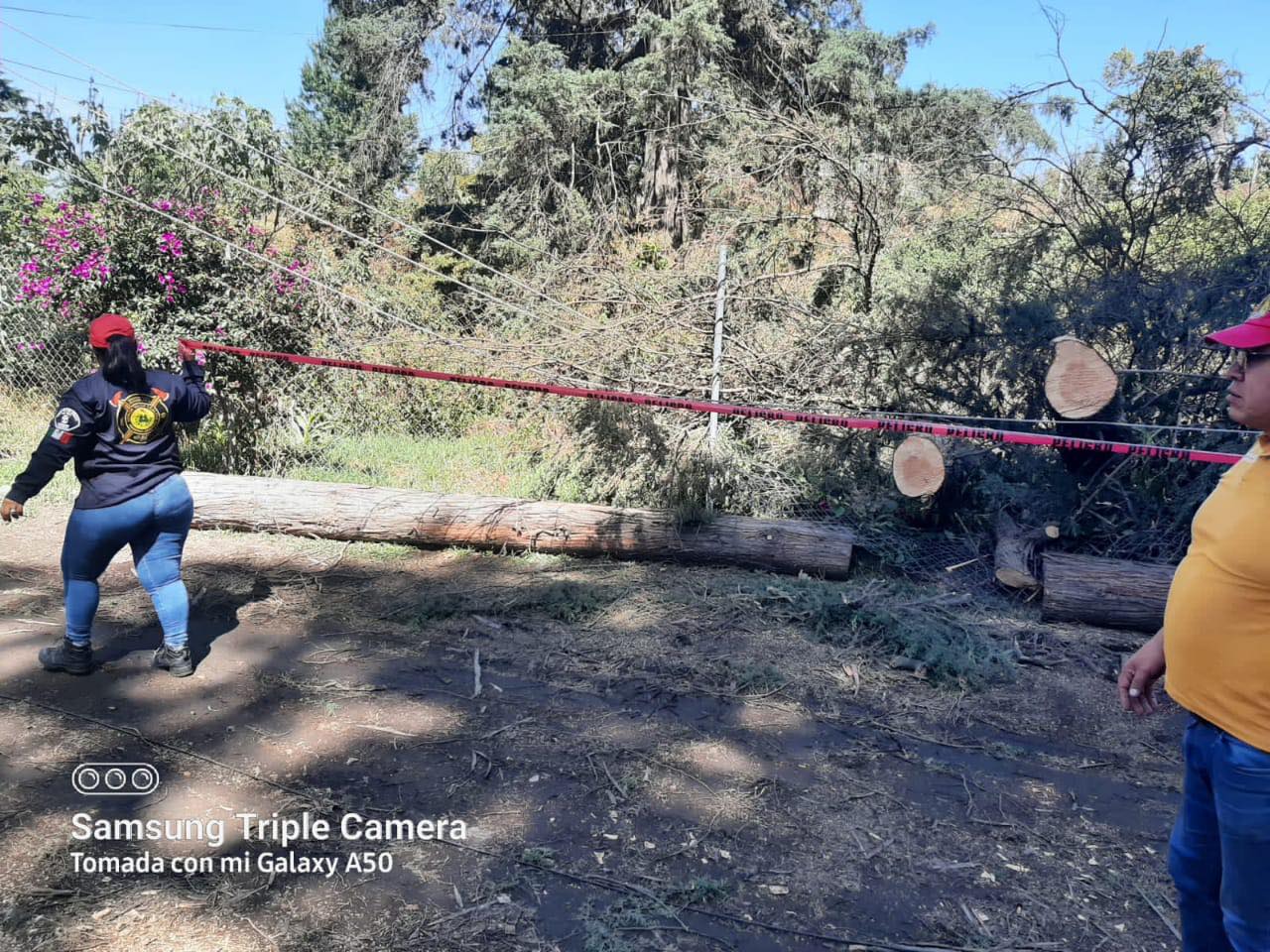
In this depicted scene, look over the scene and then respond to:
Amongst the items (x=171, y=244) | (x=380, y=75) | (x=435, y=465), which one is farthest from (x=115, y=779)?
(x=380, y=75)

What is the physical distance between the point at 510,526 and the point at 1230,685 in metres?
5.18

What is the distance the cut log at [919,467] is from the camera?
6.07 meters

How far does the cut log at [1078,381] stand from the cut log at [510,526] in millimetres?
1747

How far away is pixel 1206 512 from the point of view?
2027 mm

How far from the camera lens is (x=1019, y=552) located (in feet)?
20.1

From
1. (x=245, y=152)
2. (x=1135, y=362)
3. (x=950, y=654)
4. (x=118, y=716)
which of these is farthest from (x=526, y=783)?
(x=245, y=152)

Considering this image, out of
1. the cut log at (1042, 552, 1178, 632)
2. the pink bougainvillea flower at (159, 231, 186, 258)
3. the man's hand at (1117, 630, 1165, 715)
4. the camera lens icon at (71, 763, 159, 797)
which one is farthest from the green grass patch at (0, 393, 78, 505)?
the man's hand at (1117, 630, 1165, 715)

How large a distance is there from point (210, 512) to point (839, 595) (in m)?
4.99

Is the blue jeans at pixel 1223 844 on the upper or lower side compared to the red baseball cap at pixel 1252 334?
lower

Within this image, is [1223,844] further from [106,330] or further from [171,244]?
[171,244]

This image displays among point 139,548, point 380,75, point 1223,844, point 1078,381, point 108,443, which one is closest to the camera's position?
point 1223,844

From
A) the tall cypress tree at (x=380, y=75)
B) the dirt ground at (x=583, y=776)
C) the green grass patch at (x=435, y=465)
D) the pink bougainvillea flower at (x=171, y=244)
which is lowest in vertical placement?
the dirt ground at (x=583, y=776)

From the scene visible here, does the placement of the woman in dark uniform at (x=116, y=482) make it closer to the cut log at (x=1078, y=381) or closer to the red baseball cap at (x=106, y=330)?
the red baseball cap at (x=106, y=330)

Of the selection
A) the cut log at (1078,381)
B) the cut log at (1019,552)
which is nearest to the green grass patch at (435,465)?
the cut log at (1019,552)
